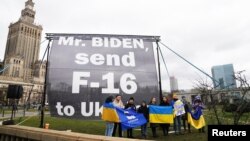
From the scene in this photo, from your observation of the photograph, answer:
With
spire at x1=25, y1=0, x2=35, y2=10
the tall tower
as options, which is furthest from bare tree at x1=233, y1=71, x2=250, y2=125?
spire at x1=25, y1=0, x2=35, y2=10

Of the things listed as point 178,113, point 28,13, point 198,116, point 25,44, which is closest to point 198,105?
Result: point 198,116

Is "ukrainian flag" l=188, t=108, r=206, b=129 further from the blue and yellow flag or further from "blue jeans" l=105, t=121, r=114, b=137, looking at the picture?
"blue jeans" l=105, t=121, r=114, b=137

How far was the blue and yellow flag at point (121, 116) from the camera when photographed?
844 centimetres

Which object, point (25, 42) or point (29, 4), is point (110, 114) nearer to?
point (25, 42)

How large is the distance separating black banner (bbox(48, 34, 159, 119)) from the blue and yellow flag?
3.59ft

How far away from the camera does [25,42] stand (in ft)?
495

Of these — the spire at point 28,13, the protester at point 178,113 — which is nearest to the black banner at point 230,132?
the protester at point 178,113

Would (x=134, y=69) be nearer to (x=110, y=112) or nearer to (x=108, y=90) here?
(x=108, y=90)

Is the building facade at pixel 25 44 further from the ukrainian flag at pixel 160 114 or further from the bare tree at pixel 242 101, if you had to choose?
the bare tree at pixel 242 101

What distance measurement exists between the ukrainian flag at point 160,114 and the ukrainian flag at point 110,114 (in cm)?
218

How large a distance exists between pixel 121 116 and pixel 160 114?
8.01 feet

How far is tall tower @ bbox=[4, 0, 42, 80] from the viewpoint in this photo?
5758 inches

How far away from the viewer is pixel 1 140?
5.61 m

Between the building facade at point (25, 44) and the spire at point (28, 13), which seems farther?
the spire at point (28, 13)
